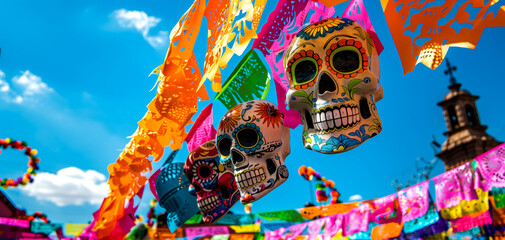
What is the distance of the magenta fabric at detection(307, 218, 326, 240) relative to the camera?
6016mm

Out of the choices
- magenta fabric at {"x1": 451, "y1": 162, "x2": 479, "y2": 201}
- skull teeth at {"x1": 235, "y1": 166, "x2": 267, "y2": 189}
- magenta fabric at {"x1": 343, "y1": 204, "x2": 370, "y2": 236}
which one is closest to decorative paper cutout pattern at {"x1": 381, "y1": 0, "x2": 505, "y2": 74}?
skull teeth at {"x1": 235, "y1": 166, "x2": 267, "y2": 189}

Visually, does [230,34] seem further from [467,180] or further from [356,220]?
[356,220]

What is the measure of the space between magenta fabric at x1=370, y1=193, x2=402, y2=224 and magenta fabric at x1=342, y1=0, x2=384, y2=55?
3.56 metres

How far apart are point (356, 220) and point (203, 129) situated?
3.01m

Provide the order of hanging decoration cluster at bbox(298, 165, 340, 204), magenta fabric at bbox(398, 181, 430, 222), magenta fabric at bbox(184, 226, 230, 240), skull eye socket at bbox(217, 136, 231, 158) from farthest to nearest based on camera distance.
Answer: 1. hanging decoration cluster at bbox(298, 165, 340, 204)
2. magenta fabric at bbox(184, 226, 230, 240)
3. magenta fabric at bbox(398, 181, 430, 222)
4. skull eye socket at bbox(217, 136, 231, 158)

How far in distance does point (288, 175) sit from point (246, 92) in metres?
1.06

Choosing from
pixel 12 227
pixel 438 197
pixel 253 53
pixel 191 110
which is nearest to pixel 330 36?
pixel 191 110

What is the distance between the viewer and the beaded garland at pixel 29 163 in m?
9.66

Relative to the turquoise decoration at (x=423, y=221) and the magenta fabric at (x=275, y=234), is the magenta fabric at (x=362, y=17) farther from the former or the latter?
the magenta fabric at (x=275, y=234)

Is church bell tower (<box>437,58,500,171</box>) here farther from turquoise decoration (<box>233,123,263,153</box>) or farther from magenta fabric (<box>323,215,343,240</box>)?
turquoise decoration (<box>233,123,263,153</box>)

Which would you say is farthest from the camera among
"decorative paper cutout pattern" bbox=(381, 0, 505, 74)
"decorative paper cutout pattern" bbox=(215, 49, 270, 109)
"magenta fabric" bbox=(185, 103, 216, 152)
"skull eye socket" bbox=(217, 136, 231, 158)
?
"magenta fabric" bbox=(185, 103, 216, 152)

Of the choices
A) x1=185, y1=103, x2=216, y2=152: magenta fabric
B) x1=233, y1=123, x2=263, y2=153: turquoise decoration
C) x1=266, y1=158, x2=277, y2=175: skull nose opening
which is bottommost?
x1=266, y1=158, x2=277, y2=175: skull nose opening

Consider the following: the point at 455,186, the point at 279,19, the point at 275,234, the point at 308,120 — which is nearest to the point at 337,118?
the point at 308,120

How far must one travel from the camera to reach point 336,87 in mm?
1872
